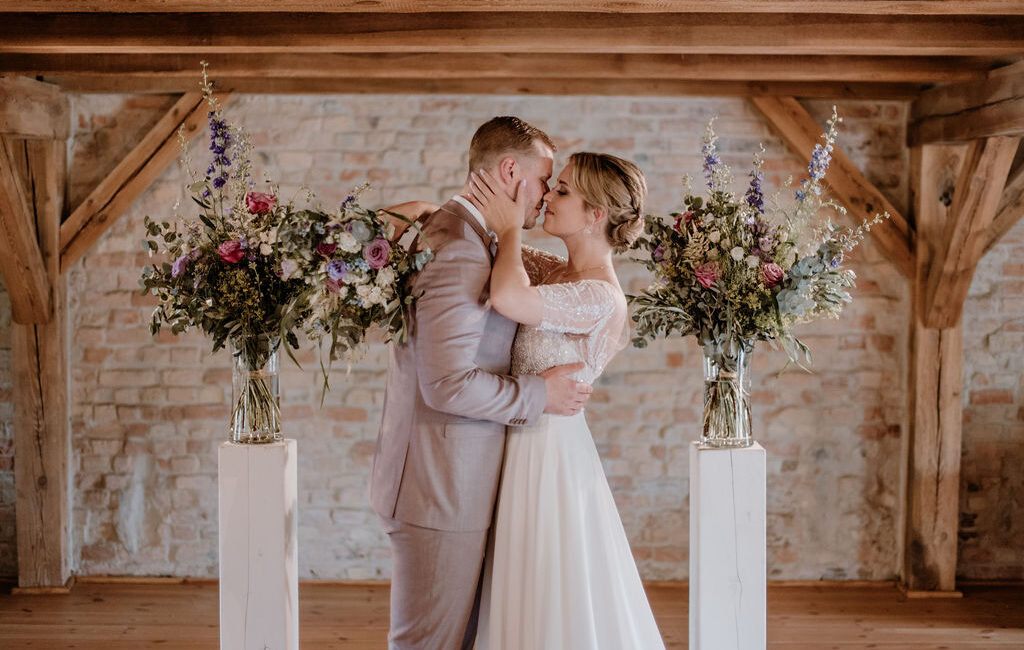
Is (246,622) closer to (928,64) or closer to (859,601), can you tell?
(859,601)

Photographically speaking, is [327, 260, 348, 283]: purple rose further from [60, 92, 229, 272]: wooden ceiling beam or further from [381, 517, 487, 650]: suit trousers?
[60, 92, 229, 272]: wooden ceiling beam

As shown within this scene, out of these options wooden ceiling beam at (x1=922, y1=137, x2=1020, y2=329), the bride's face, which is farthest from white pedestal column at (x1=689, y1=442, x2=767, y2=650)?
wooden ceiling beam at (x1=922, y1=137, x2=1020, y2=329)

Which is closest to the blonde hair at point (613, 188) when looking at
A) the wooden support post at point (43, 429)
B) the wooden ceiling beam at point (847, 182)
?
the wooden ceiling beam at point (847, 182)

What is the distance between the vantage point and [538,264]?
3111 mm

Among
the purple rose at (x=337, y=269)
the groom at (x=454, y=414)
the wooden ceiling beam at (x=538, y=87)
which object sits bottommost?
the groom at (x=454, y=414)

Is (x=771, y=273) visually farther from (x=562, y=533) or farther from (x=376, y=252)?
(x=376, y=252)

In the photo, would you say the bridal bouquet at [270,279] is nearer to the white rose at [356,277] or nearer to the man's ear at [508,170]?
the white rose at [356,277]

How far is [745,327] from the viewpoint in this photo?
109 inches

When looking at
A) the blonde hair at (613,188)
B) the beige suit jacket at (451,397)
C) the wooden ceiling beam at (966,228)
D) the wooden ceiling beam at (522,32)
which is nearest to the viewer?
the beige suit jacket at (451,397)

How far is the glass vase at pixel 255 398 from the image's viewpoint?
2.73 meters

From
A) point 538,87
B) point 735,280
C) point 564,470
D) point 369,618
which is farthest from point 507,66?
point 369,618

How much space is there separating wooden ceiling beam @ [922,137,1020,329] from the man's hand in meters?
2.37

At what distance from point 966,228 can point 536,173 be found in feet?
7.96

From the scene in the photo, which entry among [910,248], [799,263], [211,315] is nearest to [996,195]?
[910,248]
